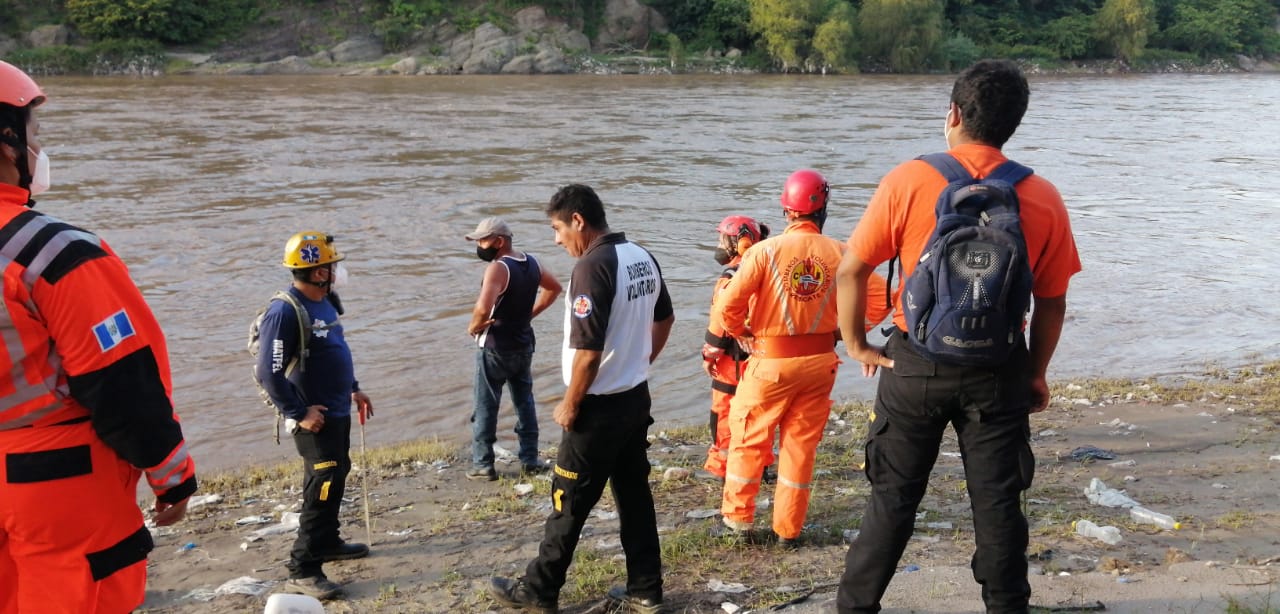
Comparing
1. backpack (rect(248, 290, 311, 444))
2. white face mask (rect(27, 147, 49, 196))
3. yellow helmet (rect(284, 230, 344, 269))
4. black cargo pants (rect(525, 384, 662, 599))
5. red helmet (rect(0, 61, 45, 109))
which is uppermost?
red helmet (rect(0, 61, 45, 109))

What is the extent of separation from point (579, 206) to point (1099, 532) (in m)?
2.97

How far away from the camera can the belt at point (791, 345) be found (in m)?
5.17

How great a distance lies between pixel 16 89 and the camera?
9.02 feet

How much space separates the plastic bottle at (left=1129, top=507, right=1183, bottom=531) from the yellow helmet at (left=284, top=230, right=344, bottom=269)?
425cm

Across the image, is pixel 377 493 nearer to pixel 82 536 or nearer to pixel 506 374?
pixel 506 374

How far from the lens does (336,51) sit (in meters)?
56.9

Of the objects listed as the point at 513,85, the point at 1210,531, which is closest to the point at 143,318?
the point at 1210,531

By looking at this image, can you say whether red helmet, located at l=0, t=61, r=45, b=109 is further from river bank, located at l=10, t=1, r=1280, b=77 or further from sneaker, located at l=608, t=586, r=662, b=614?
river bank, located at l=10, t=1, r=1280, b=77

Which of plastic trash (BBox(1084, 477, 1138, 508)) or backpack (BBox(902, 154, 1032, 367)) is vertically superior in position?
backpack (BBox(902, 154, 1032, 367))

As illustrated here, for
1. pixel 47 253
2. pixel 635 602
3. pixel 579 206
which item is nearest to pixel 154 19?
pixel 579 206

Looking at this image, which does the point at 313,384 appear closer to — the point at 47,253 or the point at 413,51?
the point at 47,253

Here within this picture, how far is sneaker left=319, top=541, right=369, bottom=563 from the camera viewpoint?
5.24 m

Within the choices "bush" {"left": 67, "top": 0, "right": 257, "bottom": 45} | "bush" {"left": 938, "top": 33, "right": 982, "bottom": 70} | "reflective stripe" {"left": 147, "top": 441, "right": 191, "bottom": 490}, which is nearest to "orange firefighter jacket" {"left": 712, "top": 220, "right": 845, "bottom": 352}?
"reflective stripe" {"left": 147, "top": 441, "right": 191, "bottom": 490}

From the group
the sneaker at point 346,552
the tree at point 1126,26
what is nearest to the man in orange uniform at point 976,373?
the sneaker at point 346,552
